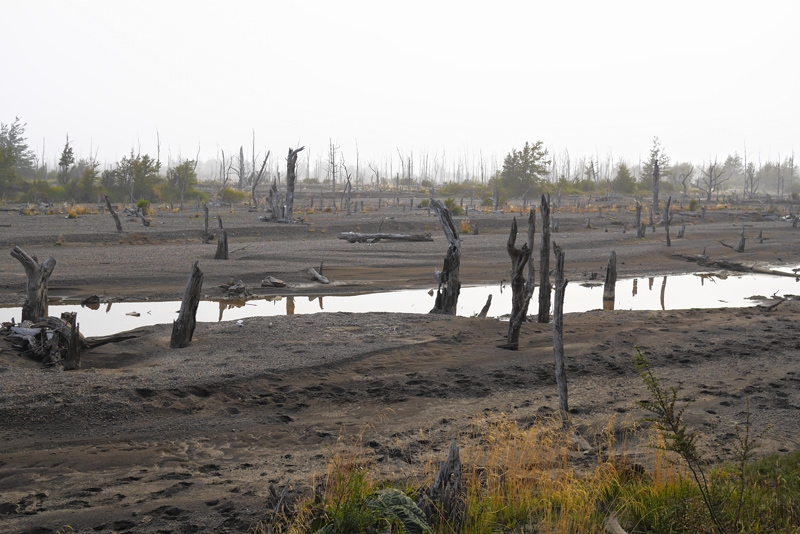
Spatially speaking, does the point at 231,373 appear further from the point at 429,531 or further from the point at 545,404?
the point at 429,531

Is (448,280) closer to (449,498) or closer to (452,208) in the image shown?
(449,498)

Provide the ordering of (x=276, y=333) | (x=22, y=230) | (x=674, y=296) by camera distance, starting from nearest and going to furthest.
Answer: (x=276, y=333)
(x=674, y=296)
(x=22, y=230)

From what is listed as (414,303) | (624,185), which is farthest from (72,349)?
(624,185)

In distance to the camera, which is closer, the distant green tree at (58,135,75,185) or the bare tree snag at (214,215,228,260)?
the bare tree snag at (214,215,228,260)

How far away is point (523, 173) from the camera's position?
74688mm

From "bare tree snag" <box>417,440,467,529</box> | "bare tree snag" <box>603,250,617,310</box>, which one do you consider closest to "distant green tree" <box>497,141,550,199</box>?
"bare tree snag" <box>603,250,617,310</box>

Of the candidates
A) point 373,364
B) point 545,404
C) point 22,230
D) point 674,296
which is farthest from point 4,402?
point 22,230

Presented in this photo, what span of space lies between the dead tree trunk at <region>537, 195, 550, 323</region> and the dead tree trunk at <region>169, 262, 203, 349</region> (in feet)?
18.2

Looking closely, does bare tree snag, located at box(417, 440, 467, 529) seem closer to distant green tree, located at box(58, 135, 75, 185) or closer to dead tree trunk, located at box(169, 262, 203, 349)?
dead tree trunk, located at box(169, 262, 203, 349)

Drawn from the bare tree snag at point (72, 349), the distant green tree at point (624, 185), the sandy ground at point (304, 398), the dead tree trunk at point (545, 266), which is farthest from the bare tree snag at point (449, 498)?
the distant green tree at point (624, 185)

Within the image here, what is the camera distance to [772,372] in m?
11.2

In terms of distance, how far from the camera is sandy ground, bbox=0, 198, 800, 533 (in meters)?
6.61

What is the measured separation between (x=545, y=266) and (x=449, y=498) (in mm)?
7878

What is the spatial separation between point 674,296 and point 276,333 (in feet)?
44.4
